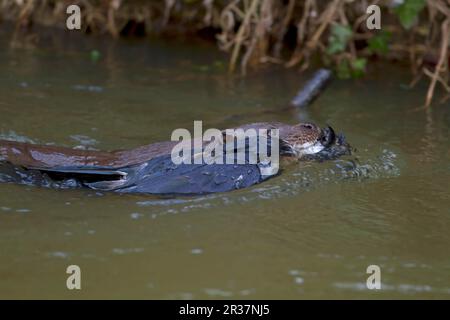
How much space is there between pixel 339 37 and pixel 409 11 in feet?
1.68

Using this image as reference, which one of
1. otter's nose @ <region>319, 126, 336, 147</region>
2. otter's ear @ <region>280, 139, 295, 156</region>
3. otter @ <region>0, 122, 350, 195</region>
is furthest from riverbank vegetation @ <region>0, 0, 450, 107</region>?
otter @ <region>0, 122, 350, 195</region>

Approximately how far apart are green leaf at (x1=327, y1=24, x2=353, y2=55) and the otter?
2271mm

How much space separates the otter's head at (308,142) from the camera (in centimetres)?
370

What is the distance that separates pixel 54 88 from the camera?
5391mm

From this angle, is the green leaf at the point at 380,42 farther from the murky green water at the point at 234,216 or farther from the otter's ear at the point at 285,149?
the otter's ear at the point at 285,149

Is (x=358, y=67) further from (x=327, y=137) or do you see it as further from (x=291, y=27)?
(x=327, y=137)

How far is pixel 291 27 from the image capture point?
6.68m

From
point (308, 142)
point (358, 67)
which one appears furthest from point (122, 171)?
point (358, 67)

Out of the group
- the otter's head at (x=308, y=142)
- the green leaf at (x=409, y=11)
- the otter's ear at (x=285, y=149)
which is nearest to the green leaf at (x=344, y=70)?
the green leaf at (x=409, y=11)

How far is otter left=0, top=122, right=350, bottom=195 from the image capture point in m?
3.35

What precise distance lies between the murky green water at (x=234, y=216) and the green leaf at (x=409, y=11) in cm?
52

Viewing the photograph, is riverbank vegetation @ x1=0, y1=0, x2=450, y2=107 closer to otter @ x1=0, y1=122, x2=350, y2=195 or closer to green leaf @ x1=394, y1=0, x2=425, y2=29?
green leaf @ x1=394, y1=0, x2=425, y2=29
